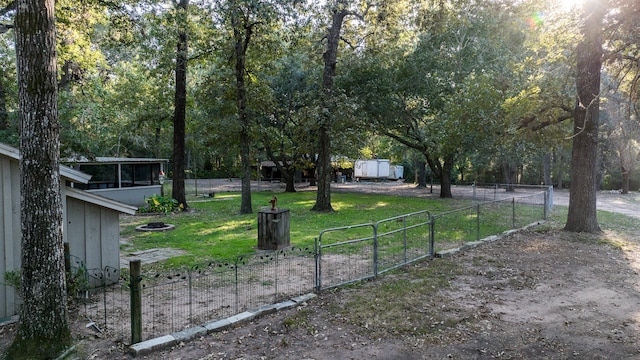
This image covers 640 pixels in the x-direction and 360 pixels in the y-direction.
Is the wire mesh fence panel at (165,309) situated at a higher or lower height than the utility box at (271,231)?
lower

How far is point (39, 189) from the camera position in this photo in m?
4.16

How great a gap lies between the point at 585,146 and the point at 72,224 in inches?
506

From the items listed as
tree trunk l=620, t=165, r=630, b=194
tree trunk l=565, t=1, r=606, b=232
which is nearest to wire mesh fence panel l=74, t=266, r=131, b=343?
tree trunk l=565, t=1, r=606, b=232

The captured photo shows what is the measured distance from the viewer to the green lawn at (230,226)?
10172mm

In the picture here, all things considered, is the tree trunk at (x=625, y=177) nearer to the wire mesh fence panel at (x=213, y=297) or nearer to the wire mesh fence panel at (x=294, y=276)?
the wire mesh fence panel at (x=294, y=276)

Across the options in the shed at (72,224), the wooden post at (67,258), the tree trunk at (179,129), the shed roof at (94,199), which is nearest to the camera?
the shed at (72,224)

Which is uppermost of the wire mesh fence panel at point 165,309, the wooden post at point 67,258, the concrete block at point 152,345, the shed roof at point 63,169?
the shed roof at point 63,169

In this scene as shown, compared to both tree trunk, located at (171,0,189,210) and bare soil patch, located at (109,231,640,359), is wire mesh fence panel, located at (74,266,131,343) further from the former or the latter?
tree trunk, located at (171,0,189,210)

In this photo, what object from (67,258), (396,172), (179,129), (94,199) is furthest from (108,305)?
(396,172)

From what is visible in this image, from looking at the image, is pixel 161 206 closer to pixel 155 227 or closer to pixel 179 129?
pixel 179 129

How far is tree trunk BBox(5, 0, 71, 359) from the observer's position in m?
4.10

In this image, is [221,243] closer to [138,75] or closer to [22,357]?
[22,357]

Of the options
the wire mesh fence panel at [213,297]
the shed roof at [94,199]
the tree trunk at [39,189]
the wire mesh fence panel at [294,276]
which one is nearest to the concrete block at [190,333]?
the wire mesh fence panel at [213,297]

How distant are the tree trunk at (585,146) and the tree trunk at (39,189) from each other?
37.7 feet
